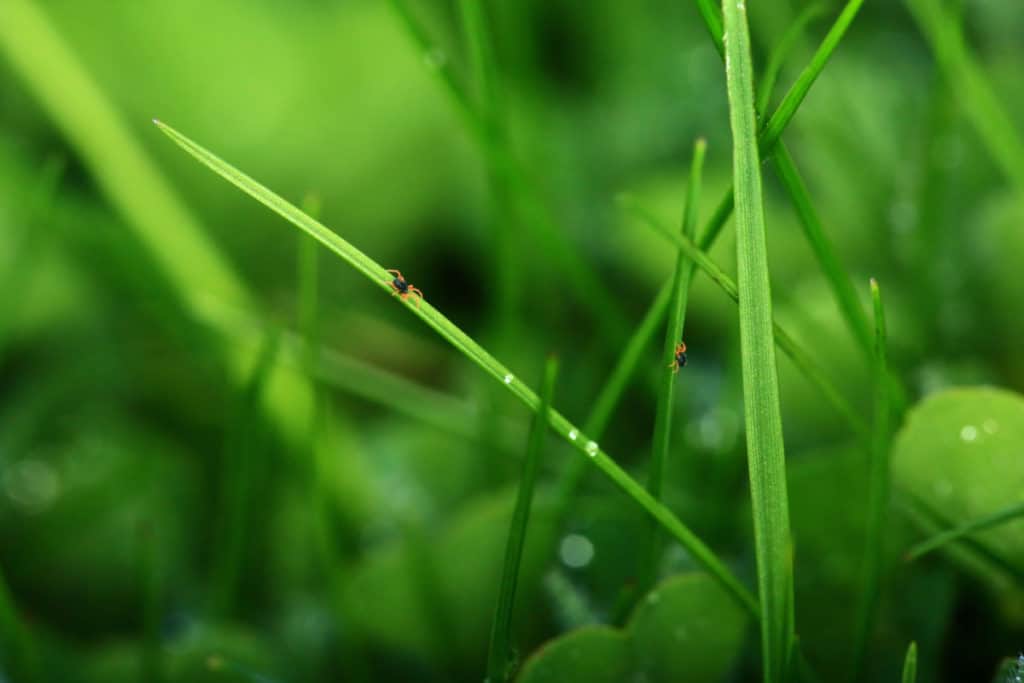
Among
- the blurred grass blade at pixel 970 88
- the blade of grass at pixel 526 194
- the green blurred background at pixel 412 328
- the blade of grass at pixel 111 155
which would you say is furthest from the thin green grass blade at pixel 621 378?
the blade of grass at pixel 111 155

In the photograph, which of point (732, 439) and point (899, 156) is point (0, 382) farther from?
point (899, 156)

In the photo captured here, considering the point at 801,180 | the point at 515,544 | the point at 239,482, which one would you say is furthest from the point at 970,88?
the point at 239,482

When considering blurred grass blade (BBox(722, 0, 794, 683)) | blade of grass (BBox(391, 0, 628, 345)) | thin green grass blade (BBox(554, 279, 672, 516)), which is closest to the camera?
blurred grass blade (BBox(722, 0, 794, 683))

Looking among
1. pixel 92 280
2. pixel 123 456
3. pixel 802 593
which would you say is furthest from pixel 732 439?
pixel 92 280

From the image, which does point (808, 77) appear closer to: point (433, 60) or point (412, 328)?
point (433, 60)

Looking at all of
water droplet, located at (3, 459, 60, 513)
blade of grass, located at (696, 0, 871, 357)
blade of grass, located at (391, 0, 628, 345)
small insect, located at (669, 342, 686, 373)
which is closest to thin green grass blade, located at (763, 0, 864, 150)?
blade of grass, located at (696, 0, 871, 357)

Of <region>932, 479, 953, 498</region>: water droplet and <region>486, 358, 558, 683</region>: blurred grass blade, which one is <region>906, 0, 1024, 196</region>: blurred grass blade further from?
<region>486, 358, 558, 683</region>: blurred grass blade
